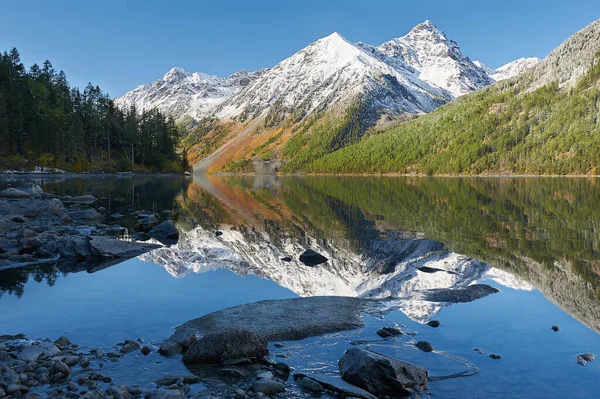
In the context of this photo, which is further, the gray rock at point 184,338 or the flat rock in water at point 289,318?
the flat rock in water at point 289,318

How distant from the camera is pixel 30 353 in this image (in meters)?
9.41

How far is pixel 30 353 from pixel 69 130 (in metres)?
122

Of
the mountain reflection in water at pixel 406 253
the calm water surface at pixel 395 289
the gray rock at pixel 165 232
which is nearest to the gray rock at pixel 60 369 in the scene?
the calm water surface at pixel 395 289

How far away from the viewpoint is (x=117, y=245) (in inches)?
882

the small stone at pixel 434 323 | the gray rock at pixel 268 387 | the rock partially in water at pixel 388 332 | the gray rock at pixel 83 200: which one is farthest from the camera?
the gray rock at pixel 83 200

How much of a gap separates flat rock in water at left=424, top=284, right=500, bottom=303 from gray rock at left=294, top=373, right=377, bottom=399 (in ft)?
24.8

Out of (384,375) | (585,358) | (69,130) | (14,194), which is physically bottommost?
(585,358)

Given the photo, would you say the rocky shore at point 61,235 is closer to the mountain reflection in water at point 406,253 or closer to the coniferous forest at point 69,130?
the mountain reflection in water at point 406,253

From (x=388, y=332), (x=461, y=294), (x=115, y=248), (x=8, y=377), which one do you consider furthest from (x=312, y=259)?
(x=8, y=377)

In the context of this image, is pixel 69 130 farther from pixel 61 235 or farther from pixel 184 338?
pixel 184 338

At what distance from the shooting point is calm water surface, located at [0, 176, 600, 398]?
1025cm

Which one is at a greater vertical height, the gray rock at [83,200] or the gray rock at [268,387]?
the gray rock at [83,200]

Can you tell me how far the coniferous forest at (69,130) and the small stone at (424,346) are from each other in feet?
383

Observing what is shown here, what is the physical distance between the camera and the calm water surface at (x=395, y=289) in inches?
404
